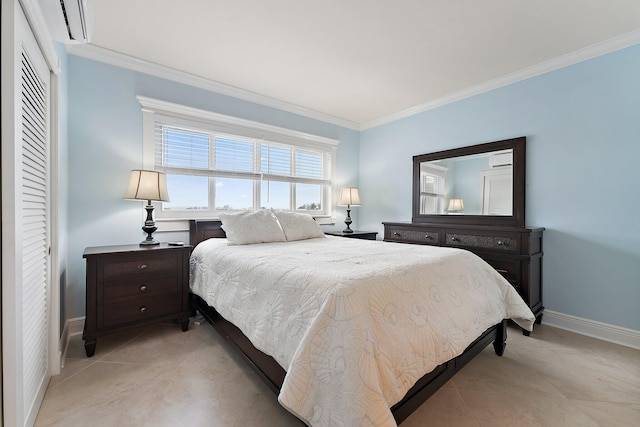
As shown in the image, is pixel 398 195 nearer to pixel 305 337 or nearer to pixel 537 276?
pixel 537 276

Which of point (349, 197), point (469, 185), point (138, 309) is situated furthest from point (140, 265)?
point (469, 185)

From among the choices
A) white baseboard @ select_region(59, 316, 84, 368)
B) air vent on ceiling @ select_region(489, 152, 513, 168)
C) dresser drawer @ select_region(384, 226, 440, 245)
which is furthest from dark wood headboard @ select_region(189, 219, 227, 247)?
air vent on ceiling @ select_region(489, 152, 513, 168)

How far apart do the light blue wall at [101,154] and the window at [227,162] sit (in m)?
0.16

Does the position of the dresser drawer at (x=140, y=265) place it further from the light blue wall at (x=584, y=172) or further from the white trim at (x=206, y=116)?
the light blue wall at (x=584, y=172)

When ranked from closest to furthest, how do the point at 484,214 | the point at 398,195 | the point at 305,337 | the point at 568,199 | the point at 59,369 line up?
the point at 305,337, the point at 59,369, the point at 568,199, the point at 484,214, the point at 398,195

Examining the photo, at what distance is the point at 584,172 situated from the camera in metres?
2.52

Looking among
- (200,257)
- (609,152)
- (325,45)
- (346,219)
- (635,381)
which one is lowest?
(635,381)

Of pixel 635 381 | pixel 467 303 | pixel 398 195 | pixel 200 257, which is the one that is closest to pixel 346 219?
pixel 398 195

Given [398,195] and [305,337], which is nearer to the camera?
[305,337]

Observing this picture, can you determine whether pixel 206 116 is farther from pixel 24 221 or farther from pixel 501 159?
pixel 501 159

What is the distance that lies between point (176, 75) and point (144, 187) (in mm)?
1315

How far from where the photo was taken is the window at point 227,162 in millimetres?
2887

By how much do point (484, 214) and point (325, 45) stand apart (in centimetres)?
246

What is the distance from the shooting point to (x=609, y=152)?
2.38 metres
